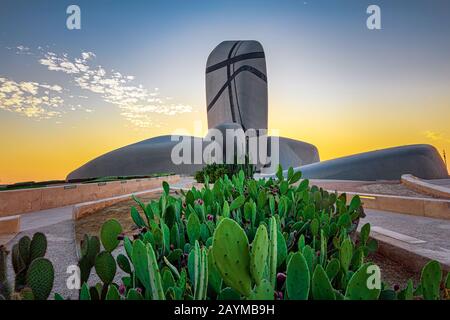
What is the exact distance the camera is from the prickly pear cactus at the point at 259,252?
2.72 ft

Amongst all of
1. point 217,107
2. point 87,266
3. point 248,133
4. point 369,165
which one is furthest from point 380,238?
point 217,107

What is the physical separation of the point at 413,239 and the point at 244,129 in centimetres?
3908

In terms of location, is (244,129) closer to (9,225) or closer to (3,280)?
(9,225)

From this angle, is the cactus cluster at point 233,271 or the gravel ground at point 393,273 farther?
the gravel ground at point 393,273

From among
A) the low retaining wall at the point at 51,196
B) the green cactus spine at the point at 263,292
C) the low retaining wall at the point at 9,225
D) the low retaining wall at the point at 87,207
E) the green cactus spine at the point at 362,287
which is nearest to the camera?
the green cactus spine at the point at 263,292

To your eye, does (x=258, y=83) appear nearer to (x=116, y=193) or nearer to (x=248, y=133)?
(x=248, y=133)

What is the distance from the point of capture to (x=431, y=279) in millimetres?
1053

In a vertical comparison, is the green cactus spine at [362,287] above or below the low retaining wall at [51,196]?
above

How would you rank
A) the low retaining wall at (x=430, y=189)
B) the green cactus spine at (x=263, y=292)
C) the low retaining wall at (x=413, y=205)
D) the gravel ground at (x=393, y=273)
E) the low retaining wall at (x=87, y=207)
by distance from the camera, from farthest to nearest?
the low retaining wall at (x=430, y=189) → the low retaining wall at (x=87, y=207) → the low retaining wall at (x=413, y=205) → the gravel ground at (x=393, y=273) → the green cactus spine at (x=263, y=292)

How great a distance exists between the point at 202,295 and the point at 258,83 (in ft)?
149

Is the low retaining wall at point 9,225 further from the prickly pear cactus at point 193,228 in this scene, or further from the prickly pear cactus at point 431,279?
the prickly pear cactus at point 431,279

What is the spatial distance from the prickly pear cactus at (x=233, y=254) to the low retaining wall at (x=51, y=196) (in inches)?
342

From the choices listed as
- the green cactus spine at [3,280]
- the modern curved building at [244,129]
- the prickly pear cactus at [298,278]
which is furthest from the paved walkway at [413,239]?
the modern curved building at [244,129]

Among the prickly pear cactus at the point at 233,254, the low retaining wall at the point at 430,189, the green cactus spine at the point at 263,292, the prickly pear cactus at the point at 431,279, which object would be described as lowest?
the low retaining wall at the point at 430,189
